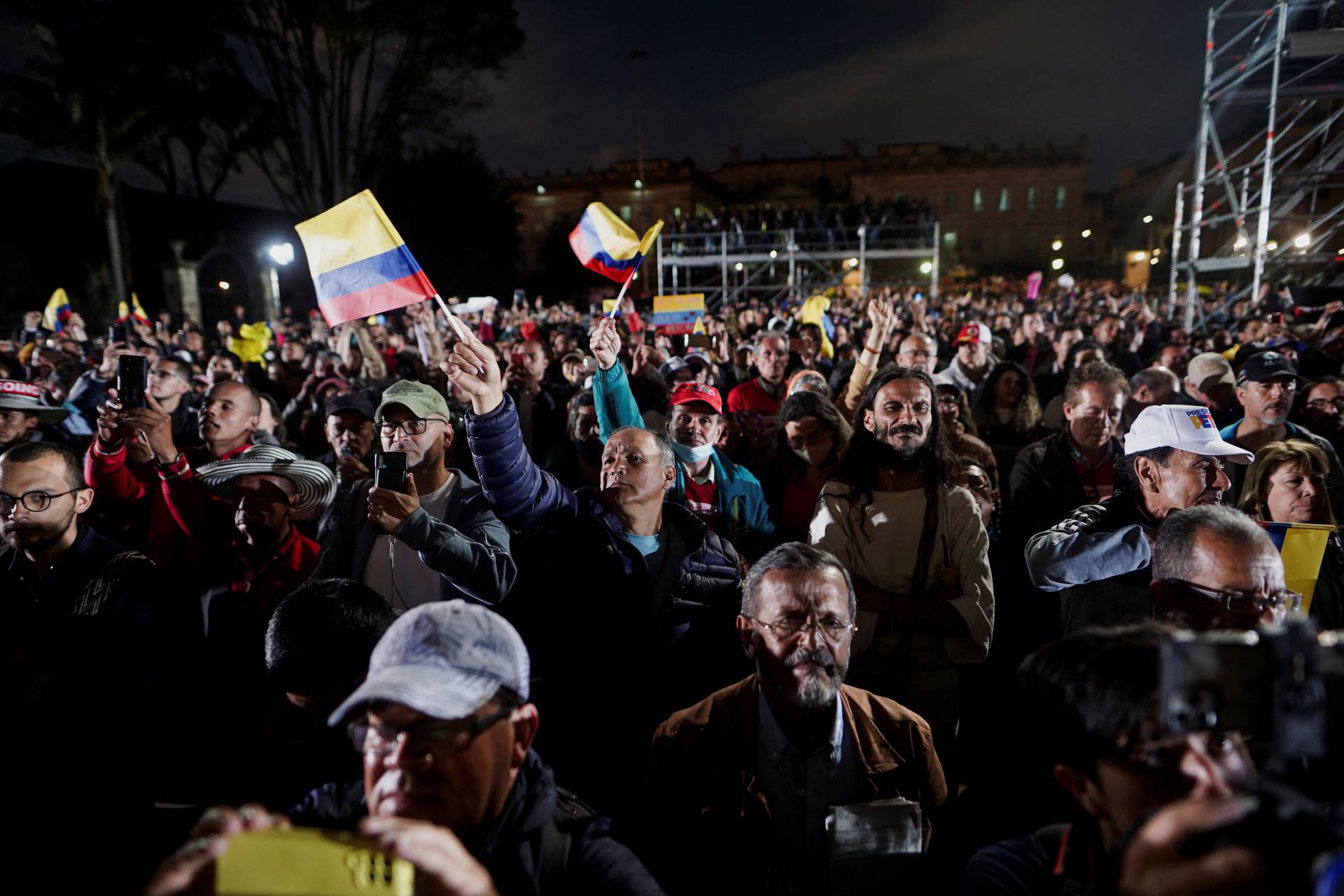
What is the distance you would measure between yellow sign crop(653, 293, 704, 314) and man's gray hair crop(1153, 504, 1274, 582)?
7950 mm

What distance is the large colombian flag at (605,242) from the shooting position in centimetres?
512

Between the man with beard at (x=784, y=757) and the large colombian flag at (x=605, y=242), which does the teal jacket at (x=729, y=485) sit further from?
the man with beard at (x=784, y=757)

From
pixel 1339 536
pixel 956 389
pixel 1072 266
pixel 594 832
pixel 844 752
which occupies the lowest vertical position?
pixel 844 752

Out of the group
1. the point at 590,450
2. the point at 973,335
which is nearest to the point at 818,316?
the point at 973,335

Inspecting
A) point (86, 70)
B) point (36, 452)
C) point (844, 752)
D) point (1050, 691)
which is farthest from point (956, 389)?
point (86, 70)

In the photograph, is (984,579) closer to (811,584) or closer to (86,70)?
(811,584)

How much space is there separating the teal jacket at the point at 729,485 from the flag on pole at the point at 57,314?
40.6ft

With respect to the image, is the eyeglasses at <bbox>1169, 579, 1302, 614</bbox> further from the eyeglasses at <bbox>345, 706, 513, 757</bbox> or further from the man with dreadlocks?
the eyeglasses at <bbox>345, 706, 513, 757</bbox>

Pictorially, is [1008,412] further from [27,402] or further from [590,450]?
[27,402]

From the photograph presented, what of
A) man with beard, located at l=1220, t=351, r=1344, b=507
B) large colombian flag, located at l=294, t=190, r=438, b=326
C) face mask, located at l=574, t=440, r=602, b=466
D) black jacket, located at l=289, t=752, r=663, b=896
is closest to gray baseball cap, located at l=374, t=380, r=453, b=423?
large colombian flag, located at l=294, t=190, r=438, b=326

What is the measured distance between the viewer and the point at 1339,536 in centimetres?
281

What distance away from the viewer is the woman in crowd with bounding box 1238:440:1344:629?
263 cm

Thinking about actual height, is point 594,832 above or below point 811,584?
below

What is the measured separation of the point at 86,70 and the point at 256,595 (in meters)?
24.9
